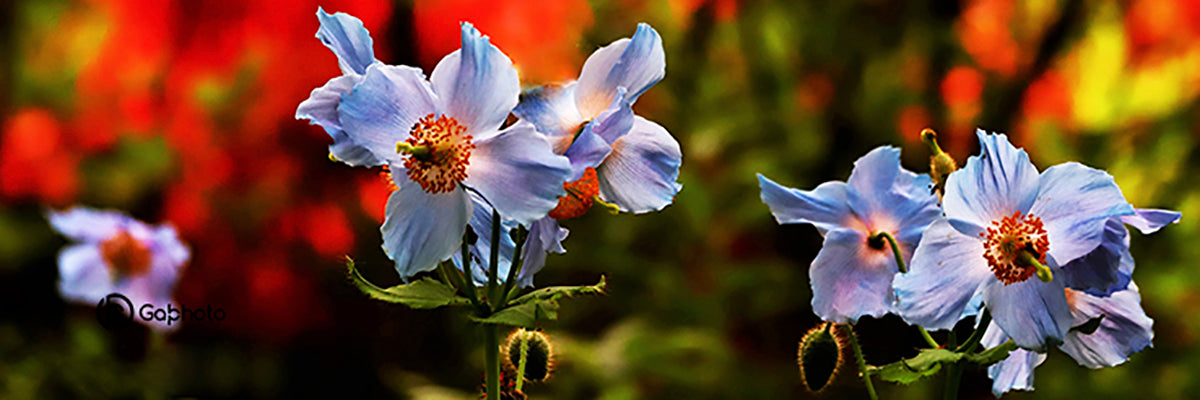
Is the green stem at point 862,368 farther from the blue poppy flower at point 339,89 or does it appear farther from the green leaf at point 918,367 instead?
the blue poppy flower at point 339,89

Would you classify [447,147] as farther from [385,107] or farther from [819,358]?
[819,358]

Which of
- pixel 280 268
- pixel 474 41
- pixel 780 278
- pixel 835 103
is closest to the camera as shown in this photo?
pixel 474 41

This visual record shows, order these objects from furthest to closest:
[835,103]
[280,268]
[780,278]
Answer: [280,268]
[835,103]
[780,278]

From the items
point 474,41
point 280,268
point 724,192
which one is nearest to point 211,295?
point 280,268

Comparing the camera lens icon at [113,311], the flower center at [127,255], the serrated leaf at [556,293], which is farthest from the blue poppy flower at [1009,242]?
the flower center at [127,255]

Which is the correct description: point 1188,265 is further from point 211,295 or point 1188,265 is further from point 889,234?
point 211,295

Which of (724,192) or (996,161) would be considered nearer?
(996,161)

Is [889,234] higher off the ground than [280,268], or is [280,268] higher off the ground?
[280,268]

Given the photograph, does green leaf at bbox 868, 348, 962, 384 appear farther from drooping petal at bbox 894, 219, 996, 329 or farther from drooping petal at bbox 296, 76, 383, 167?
drooping petal at bbox 296, 76, 383, 167
